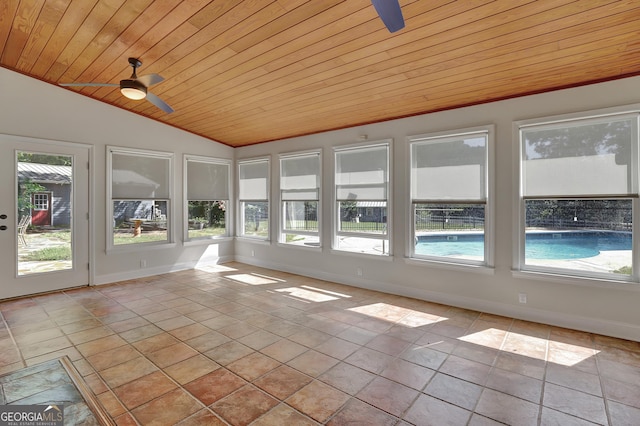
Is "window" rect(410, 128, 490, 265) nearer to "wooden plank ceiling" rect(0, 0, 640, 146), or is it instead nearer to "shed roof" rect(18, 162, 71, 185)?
"wooden plank ceiling" rect(0, 0, 640, 146)

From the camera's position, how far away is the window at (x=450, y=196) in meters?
4.07

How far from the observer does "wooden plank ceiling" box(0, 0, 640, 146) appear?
252 cm

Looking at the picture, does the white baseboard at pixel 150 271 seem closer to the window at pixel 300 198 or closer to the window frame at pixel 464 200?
the window at pixel 300 198

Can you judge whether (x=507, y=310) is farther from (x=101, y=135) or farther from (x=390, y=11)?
(x=101, y=135)

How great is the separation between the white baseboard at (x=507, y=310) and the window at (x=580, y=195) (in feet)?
1.56

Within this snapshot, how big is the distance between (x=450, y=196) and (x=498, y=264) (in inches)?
39.8

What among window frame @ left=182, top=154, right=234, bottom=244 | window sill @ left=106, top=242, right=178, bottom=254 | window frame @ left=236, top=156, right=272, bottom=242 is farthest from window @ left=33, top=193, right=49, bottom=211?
window frame @ left=236, top=156, right=272, bottom=242

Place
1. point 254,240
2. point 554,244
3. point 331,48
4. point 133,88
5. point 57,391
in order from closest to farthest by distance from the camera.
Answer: point 57,391, point 331,48, point 133,88, point 554,244, point 254,240

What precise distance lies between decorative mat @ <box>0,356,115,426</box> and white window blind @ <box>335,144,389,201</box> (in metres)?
3.94

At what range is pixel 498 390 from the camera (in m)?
2.38

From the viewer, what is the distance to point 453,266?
166 inches

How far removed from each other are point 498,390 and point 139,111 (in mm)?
6130

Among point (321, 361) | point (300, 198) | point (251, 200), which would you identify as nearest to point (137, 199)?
point (251, 200)

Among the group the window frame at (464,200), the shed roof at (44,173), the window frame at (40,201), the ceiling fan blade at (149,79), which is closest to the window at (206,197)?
the shed roof at (44,173)
